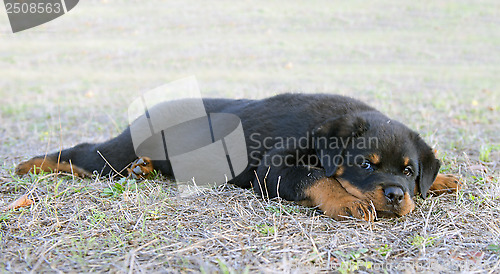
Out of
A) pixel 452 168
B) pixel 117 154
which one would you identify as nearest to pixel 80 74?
pixel 117 154

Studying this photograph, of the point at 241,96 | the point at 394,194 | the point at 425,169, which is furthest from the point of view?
the point at 241,96

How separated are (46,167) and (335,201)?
2693 millimetres

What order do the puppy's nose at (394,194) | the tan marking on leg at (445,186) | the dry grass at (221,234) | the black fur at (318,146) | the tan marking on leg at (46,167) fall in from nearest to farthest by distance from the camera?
1. the dry grass at (221,234)
2. the puppy's nose at (394,194)
3. the black fur at (318,146)
4. the tan marking on leg at (445,186)
5. the tan marking on leg at (46,167)

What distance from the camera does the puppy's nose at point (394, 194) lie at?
2.93 metres

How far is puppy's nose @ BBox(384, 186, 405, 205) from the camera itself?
2.93m

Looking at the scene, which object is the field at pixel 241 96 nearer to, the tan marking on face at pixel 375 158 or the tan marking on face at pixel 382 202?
the tan marking on face at pixel 382 202

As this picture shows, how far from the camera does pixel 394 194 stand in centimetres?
293

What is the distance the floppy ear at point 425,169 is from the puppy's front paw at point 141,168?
→ 93.9 inches

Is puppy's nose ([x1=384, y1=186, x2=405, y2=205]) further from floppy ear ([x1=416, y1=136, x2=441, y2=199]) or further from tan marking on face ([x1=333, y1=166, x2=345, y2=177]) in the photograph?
floppy ear ([x1=416, y1=136, x2=441, y2=199])

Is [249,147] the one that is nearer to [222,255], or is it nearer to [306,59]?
[222,255]

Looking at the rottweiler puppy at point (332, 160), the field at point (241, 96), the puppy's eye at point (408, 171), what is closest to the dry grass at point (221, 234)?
the field at point (241, 96)

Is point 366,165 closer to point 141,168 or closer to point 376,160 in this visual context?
point 376,160

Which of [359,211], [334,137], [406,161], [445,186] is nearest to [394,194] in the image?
[359,211]

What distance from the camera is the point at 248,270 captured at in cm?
228
